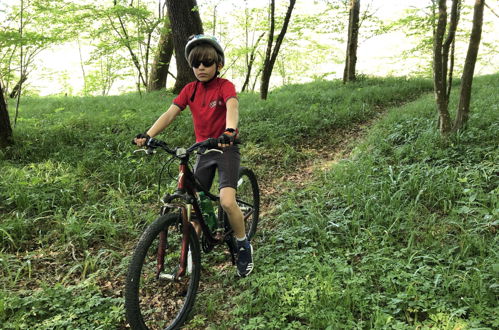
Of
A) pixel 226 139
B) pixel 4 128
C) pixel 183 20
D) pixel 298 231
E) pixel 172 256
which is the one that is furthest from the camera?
pixel 183 20

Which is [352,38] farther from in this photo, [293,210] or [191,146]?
[191,146]

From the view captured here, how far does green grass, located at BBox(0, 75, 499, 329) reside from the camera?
9.15 ft

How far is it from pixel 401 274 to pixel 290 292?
1.03 meters

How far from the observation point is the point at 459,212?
3732 millimetres

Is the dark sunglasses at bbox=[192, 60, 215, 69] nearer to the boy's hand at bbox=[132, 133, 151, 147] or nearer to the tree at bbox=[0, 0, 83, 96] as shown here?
the boy's hand at bbox=[132, 133, 151, 147]

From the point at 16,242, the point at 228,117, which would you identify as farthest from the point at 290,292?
the point at 16,242

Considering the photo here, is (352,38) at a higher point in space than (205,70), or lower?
higher

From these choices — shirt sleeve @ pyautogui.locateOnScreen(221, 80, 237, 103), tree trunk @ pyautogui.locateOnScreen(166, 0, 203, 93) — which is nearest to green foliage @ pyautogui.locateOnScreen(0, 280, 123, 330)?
shirt sleeve @ pyautogui.locateOnScreen(221, 80, 237, 103)

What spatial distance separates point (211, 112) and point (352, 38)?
40.3ft

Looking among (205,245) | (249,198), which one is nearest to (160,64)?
(249,198)

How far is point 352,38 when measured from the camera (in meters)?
13.5

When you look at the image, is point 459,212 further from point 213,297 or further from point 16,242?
point 16,242

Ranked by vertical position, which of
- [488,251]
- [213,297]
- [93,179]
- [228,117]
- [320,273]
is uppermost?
[228,117]

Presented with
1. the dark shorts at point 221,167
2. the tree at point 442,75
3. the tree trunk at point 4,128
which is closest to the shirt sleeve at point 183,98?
the dark shorts at point 221,167
